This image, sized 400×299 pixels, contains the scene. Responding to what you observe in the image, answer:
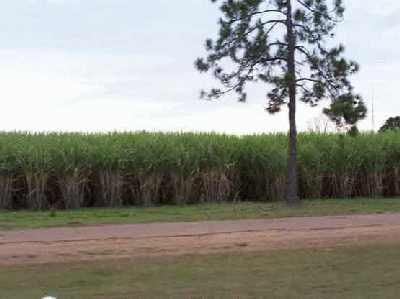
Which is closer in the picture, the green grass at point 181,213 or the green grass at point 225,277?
the green grass at point 225,277

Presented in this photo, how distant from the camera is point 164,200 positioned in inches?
878

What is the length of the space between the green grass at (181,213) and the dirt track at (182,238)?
966 millimetres

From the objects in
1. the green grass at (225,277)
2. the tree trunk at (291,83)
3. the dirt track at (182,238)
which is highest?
the tree trunk at (291,83)

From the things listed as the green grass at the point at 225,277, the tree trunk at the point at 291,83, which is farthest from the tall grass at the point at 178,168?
the green grass at the point at 225,277

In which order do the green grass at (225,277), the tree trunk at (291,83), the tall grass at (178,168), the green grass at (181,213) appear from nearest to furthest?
the green grass at (225,277) < the green grass at (181,213) < the tree trunk at (291,83) < the tall grass at (178,168)

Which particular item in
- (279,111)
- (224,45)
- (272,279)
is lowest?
(272,279)

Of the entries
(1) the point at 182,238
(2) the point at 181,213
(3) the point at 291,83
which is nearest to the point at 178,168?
(2) the point at 181,213

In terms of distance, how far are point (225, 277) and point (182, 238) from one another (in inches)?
142

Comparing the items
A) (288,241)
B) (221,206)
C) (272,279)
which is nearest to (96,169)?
(221,206)

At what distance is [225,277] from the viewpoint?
32.7ft

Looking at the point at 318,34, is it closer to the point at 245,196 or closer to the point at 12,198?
the point at 245,196

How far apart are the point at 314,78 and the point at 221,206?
13.2 feet

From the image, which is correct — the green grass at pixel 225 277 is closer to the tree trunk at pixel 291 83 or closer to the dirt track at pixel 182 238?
the dirt track at pixel 182 238

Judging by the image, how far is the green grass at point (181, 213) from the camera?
1642 centimetres
